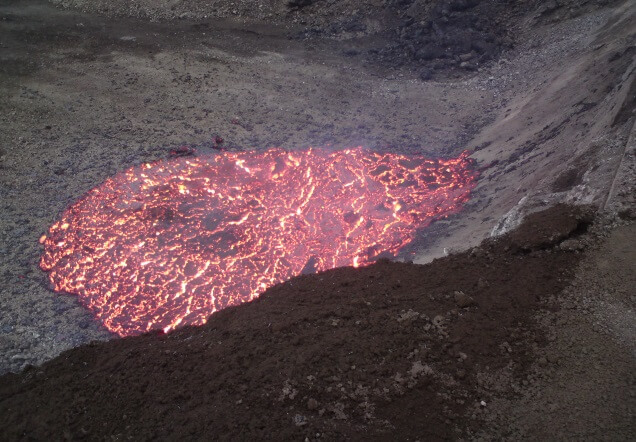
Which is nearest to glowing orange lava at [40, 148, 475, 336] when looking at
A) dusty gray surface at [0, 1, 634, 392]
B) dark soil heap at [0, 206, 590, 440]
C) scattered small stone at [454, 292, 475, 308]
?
dusty gray surface at [0, 1, 634, 392]

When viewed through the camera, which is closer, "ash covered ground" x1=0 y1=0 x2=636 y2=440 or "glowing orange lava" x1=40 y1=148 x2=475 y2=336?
"ash covered ground" x1=0 y1=0 x2=636 y2=440

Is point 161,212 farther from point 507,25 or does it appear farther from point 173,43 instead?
point 507,25

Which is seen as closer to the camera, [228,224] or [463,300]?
[463,300]

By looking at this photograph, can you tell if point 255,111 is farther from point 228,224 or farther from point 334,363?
point 334,363

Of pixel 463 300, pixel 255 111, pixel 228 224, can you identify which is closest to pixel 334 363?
pixel 463 300

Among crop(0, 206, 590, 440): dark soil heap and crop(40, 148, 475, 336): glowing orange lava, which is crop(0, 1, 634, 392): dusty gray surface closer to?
crop(40, 148, 475, 336): glowing orange lava

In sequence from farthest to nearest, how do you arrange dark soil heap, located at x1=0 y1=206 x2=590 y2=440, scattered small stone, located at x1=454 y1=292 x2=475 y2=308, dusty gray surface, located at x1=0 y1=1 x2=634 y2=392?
dusty gray surface, located at x1=0 y1=1 x2=634 y2=392
scattered small stone, located at x1=454 y1=292 x2=475 y2=308
dark soil heap, located at x1=0 y1=206 x2=590 y2=440
